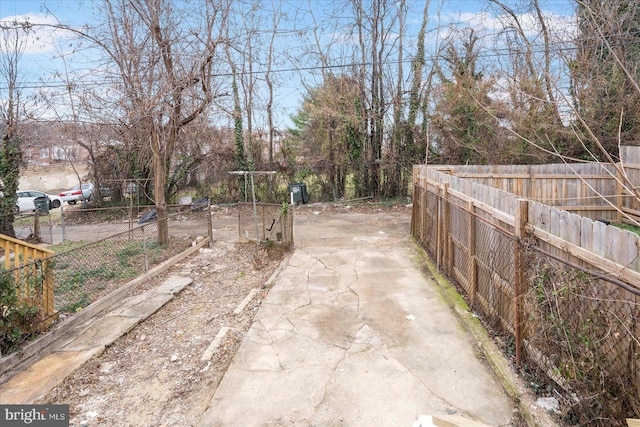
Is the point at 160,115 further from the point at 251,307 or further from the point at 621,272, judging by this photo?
the point at 621,272

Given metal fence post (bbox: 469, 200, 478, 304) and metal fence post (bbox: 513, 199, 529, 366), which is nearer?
metal fence post (bbox: 513, 199, 529, 366)

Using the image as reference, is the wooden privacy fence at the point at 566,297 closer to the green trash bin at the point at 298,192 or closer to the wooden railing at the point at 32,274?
the wooden railing at the point at 32,274

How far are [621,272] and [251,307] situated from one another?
4278 mm

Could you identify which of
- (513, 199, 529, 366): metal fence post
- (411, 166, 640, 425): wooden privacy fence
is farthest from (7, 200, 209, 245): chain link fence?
(513, 199, 529, 366): metal fence post

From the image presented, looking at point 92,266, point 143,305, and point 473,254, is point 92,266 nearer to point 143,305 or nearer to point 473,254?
point 143,305

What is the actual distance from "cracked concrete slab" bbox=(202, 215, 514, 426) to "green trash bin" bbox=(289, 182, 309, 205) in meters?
9.23

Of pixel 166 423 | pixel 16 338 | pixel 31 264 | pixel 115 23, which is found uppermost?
pixel 115 23

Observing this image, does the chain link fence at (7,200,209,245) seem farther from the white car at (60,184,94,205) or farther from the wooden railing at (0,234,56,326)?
the wooden railing at (0,234,56,326)

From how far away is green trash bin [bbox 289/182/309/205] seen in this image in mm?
15594

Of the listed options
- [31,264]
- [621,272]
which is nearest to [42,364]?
[31,264]

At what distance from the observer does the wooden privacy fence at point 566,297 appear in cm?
239

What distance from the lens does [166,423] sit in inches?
122

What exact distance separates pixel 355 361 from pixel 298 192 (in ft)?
39.7

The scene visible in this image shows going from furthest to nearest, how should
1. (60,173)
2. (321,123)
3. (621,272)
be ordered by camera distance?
1. (60,173)
2. (321,123)
3. (621,272)
